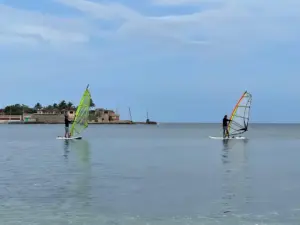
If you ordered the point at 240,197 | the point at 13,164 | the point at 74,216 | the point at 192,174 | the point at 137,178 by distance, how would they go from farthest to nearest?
the point at 13,164 < the point at 192,174 < the point at 137,178 < the point at 240,197 < the point at 74,216

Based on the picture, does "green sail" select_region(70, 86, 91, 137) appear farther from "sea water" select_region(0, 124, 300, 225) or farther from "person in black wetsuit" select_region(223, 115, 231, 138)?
"sea water" select_region(0, 124, 300, 225)

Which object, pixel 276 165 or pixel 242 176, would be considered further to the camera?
pixel 276 165

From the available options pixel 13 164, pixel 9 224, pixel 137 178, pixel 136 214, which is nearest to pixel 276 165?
pixel 137 178

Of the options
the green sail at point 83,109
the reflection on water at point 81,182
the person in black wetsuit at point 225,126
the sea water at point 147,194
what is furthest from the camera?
the green sail at point 83,109

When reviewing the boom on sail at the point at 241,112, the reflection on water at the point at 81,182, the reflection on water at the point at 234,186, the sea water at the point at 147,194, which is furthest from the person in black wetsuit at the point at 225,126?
the sea water at the point at 147,194

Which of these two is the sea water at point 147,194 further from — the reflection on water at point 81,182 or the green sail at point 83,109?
the green sail at point 83,109

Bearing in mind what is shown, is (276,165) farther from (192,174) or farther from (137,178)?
(137,178)

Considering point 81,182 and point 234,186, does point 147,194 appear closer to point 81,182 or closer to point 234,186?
point 234,186

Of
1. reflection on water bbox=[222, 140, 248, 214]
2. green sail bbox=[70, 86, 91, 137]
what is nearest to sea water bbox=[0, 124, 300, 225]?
reflection on water bbox=[222, 140, 248, 214]

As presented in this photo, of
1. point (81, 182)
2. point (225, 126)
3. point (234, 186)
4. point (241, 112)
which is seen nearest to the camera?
point (234, 186)

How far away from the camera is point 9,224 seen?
12.0 metres

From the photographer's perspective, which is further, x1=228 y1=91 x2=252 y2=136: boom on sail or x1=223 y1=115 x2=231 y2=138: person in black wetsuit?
x1=228 y1=91 x2=252 y2=136: boom on sail

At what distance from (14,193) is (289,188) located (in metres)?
8.13

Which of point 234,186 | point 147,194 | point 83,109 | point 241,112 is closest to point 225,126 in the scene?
point 241,112
